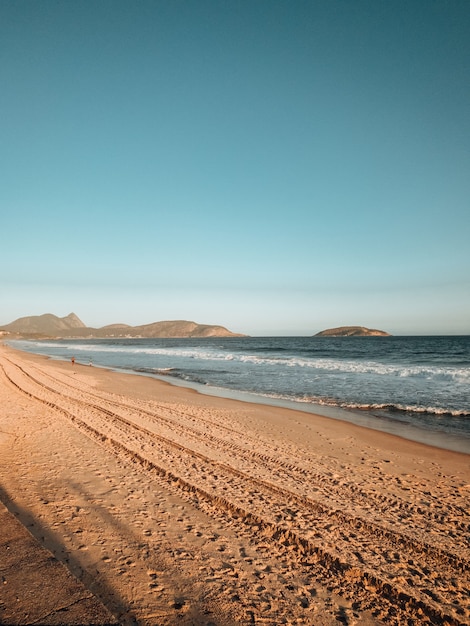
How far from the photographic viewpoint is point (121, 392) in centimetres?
1636

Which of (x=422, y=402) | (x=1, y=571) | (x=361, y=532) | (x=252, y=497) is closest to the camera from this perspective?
(x=1, y=571)

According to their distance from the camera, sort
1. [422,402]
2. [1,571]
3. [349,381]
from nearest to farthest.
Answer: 1. [1,571]
2. [422,402]
3. [349,381]

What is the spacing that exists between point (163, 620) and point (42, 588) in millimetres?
1157

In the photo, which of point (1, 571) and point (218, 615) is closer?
point (218, 615)

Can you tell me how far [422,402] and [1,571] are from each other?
1589 centimetres

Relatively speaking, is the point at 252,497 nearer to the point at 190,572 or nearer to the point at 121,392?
the point at 190,572

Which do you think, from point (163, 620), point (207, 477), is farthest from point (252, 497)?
point (163, 620)

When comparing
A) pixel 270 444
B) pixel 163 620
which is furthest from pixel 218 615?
pixel 270 444

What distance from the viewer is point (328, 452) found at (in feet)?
27.0

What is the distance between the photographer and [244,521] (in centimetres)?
457

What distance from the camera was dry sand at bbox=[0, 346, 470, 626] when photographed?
321cm

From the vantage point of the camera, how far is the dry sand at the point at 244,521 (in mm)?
3207

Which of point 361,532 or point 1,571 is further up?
point 1,571

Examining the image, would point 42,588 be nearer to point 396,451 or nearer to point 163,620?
point 163,620
